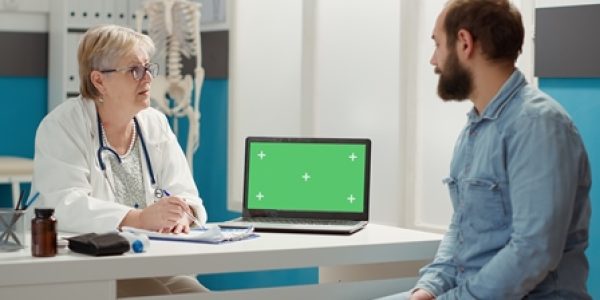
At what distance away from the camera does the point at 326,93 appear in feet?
13.7

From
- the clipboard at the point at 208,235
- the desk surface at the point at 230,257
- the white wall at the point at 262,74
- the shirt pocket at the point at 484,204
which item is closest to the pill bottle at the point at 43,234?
the desk surface at the point at 230,257

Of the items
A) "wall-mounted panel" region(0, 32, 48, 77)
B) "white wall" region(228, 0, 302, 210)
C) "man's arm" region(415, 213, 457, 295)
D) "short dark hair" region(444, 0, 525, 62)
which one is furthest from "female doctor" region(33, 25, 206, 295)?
"wall-mounted panel" region(0, 32, 48, 77)

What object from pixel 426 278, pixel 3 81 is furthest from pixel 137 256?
pixel 3 81

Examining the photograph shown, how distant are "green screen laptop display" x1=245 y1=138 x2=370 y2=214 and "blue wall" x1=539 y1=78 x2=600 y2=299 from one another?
0.69m

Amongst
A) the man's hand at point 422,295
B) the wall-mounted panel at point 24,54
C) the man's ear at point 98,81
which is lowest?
the man's hand at point 422,295

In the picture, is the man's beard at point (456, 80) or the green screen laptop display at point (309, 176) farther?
the green screen laptop display at point (309, 176)

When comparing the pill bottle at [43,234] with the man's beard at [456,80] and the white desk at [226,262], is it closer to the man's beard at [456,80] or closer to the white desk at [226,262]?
the white desk at [226,262]

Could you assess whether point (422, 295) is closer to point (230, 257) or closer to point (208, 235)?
point (230, 257)

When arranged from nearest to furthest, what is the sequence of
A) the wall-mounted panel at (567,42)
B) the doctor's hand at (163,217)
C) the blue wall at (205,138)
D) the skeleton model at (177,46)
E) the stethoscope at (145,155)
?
1. the doctor's hand at (163,217)
2. the stethoscope at (145,155)
3. the wall-mounted panel at (567,42)
4. the skeleton model at (177,46)
5. the blue wall at (205,138)

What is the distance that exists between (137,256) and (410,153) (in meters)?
1.70

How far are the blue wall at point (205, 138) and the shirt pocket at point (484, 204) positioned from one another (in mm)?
2343

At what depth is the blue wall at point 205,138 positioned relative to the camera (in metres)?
4.81

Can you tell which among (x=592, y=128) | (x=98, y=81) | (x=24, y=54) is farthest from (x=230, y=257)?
(x=24, y=54)

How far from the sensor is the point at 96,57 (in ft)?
9.62
